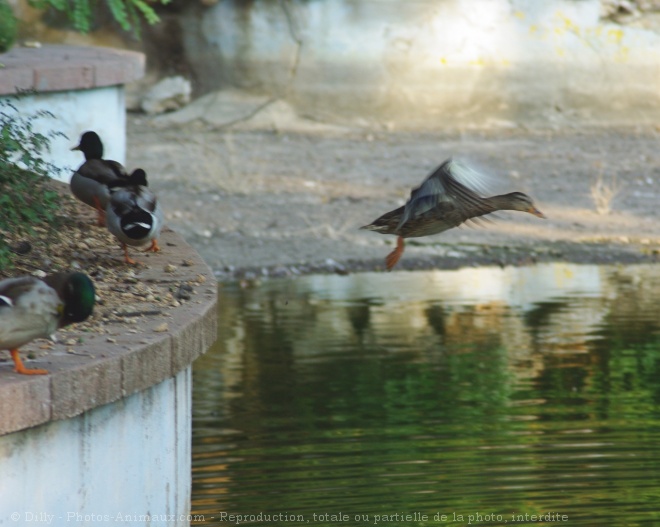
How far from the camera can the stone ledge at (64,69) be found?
8383 mm

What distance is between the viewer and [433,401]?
24.4ft

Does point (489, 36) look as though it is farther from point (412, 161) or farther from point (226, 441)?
point (226, 441)

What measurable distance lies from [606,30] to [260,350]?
33.4 ft

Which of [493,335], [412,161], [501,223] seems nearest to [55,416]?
[493,335]

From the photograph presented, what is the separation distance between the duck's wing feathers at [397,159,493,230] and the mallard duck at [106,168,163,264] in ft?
4.74

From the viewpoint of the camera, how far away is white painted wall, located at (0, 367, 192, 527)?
3.72 m

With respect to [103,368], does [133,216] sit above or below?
above

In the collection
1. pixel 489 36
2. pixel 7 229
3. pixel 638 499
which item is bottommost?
pixel 638 499

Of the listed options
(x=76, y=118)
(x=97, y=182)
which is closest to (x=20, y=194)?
(x=97, y=182)

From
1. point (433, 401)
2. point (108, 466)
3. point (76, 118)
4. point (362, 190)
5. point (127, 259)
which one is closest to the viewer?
point (108, 466)

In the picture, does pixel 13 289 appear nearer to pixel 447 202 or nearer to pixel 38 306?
pixel 38 306

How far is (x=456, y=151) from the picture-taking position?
15.3 metres

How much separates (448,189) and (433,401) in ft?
8.98

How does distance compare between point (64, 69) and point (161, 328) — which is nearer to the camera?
point (161, 328)
